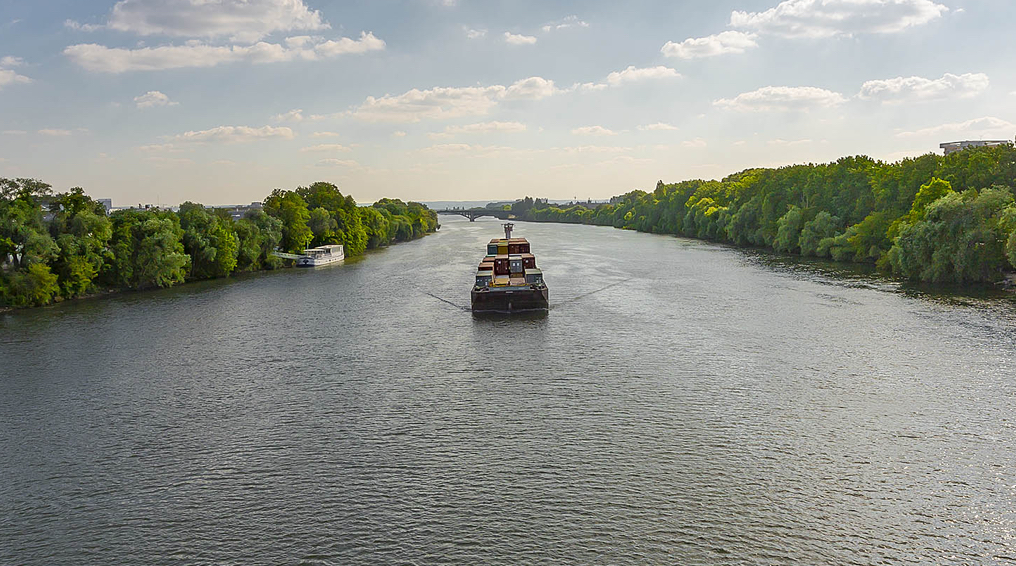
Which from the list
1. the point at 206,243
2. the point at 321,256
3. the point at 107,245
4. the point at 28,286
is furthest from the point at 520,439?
the point at 321,256

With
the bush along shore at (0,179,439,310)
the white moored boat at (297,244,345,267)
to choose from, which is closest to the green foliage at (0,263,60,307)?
the bush along shore at (0,179,439,310)

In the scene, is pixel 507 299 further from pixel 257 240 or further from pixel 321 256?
pixel 321 256

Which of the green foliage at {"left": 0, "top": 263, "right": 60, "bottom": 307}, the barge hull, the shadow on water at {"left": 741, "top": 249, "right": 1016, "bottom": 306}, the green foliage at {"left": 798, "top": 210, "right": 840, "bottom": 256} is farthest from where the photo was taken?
the green foliage at {"left": 798, "top": 210, "right": 840, "bottom": 256}

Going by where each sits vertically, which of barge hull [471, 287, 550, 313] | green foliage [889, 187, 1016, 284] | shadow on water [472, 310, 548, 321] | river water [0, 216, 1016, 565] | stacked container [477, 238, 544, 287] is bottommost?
river water [0, 216, 1016, 565]

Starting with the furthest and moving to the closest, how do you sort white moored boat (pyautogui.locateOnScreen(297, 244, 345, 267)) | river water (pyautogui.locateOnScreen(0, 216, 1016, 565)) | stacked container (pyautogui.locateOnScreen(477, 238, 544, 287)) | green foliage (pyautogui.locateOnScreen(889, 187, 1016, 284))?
1. white moored boat (pyautogui.locateOnScreen(297, 244, 345, 267))
2. green foliage (pyautogui.locateOnScreen(889, 187, 1016, 284))
3. stacked container (pyautogui.locateOnScreen(477, 238, 544, 287))
4. river water (pyautogui.locateOnScreen(0, 216, 1016, 565))

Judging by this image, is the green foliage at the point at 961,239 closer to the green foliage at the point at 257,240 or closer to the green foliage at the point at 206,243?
the green foliage at the point at 206,243

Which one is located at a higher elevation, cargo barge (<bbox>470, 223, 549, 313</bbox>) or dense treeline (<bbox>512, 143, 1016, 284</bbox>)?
dense treeline (<bbox>512, 143, 1016, 284</bbox>)

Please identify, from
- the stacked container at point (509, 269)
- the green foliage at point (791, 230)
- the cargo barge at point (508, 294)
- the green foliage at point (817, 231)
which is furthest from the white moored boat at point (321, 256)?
the green foliage at point (817, 231)

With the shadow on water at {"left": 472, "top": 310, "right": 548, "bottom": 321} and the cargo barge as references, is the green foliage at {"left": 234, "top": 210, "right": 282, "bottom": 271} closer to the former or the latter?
the cargo barge
